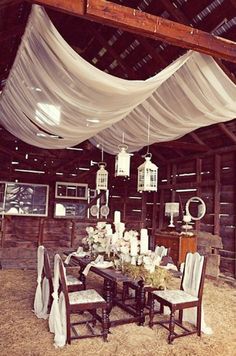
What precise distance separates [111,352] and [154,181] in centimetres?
232

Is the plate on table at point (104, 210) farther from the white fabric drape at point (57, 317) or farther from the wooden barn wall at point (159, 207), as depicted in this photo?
the white fabric drape at point (57, 317)

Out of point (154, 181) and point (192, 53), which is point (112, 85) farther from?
point (154, 181)

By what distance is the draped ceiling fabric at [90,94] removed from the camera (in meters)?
3.29

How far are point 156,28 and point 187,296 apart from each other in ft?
9.46

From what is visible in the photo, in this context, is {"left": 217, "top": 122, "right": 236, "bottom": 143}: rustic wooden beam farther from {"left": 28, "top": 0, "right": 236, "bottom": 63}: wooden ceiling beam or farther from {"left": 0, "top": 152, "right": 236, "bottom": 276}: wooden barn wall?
{"left": 28, "top": 0, "right": 236, "bottom": 63}: wooden ceiling beam

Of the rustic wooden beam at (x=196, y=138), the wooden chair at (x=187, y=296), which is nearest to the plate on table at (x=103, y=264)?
the wooden chair at (x=187, y=296)

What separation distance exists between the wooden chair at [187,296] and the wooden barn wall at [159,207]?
357 centimetres

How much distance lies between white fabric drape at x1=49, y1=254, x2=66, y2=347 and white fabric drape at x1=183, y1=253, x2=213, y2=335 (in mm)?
1538

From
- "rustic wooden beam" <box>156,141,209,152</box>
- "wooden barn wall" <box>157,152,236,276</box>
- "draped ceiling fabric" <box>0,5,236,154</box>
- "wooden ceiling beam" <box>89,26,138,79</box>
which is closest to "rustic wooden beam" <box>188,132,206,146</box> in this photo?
"rustic wooden beam" <box>156,141,209,152</box>

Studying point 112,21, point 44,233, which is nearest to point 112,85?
point 112,21

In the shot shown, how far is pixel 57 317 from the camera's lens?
3469 millimetres

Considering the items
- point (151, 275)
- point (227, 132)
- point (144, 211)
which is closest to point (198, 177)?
point (227, 132)

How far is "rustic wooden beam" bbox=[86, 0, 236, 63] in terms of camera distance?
2633 mm

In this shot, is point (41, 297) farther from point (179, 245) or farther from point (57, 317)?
point (179, 245)
